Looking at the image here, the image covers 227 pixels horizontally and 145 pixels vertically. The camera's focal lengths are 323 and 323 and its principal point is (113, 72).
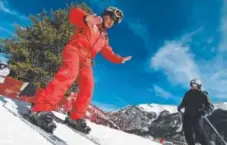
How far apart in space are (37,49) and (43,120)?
23458 millimetres

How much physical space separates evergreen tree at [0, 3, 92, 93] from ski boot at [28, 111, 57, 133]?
64.5ft

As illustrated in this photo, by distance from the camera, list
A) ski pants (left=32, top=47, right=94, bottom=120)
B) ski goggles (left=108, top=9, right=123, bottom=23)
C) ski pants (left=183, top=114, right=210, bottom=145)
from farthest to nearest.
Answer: ski pants (left=183, top=114, right=210, bottom=145) → ski goggles (left=108, top=9, right=123, bottom=23) → ski pants (left=32, top=47, right=94, bottom=120)

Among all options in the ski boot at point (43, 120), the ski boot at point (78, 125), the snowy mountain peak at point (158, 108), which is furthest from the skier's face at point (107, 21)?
the snowy mountain peak at point (158, 108)

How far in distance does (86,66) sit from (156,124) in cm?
7411

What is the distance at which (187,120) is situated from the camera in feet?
23.7

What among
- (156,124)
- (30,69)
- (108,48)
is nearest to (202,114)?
(108,48)

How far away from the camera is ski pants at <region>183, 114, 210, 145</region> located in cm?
688

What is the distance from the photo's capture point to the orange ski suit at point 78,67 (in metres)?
4.90

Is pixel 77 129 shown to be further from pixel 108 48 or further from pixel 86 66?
pixel 108 48

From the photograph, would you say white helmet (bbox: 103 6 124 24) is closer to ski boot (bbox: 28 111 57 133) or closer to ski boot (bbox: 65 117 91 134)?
ski boot (bbox: 65 117 91 134)

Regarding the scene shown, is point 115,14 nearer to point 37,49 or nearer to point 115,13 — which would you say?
point 115,13

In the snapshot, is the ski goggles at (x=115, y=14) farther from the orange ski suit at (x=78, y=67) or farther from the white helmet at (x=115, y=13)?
the orange ski suit at (x=78, y=67)

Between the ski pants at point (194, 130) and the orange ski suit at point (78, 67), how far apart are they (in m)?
2.46

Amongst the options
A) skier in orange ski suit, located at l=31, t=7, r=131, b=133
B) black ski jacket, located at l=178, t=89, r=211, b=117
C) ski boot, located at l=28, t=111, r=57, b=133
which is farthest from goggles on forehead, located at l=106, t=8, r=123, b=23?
black ski jacket, located at l=178, t=89, r=211, b=117
